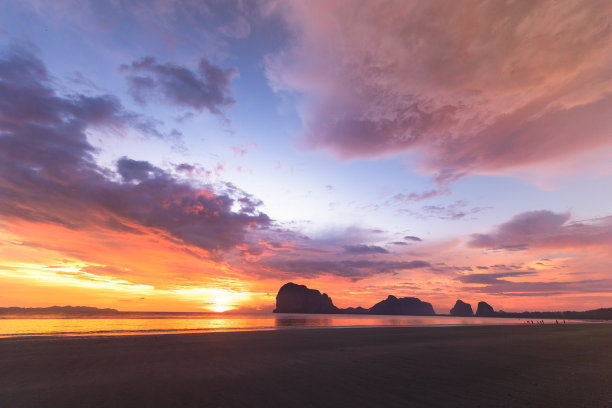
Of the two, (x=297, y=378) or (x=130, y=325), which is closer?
(x=297, y=378)

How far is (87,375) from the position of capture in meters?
12.5

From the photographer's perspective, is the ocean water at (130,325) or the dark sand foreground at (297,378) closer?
the dark sand foreground at (297,378)

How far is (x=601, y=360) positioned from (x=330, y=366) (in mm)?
17147

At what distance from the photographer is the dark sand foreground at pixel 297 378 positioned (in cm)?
908

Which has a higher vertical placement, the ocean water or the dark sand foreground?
the dark sand foreground

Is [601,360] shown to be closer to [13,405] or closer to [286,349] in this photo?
[286,349]

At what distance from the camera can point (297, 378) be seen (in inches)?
467

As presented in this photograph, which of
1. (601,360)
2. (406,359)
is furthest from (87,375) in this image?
(601,360)

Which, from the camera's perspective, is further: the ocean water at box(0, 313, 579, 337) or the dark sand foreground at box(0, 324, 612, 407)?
the ocean water at box(0, 313, 579, 337)

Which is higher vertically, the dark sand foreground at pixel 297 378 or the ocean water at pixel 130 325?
the dark sand foreground at pixel 297 378

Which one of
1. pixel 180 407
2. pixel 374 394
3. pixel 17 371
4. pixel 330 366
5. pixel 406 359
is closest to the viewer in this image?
pixel 180 407

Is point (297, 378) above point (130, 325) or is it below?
above

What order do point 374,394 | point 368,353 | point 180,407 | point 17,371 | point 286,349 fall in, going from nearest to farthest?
point 180,407 → point 374,394 → point 17,371 → point 368,353 → point 286,349

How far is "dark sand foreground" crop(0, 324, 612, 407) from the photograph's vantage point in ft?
29.8
